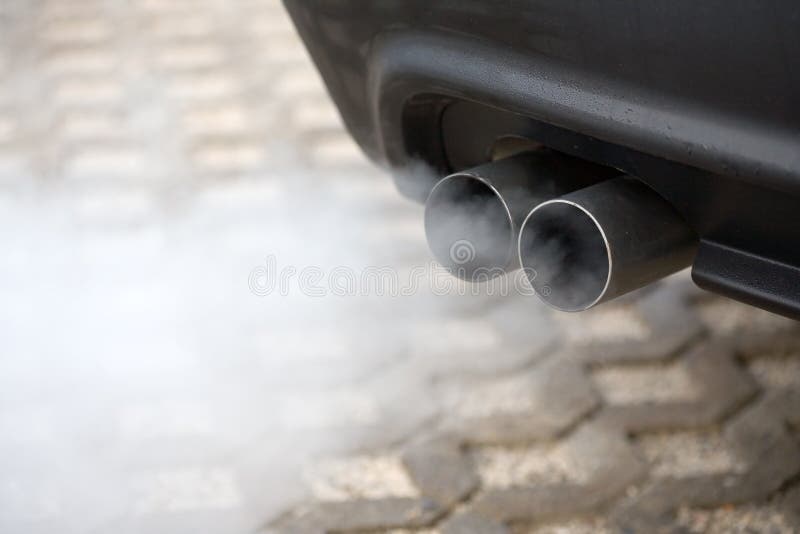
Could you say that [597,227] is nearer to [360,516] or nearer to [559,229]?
[559,229]

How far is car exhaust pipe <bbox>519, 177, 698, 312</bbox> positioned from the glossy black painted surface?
0.03 meters

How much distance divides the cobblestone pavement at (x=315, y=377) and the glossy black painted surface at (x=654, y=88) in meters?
0.60

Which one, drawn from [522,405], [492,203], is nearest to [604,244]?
[492,203]

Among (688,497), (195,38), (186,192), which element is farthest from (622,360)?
(195,38)

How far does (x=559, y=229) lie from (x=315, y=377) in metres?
0.79

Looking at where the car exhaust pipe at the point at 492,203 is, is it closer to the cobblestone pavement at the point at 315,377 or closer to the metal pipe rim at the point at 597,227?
the metal pipe rim at the point at 597,227

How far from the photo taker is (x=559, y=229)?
4.01 ft

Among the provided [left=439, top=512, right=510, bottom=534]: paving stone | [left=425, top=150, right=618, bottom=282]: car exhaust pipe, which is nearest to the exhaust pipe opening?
[left=425, top=150, right=618, bottom=282]: car exhaust pipe

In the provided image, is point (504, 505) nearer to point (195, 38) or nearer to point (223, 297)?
point (223, 297)

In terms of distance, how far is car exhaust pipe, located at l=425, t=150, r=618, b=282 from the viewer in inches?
48.1

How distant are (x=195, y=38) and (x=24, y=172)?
39.2 inches

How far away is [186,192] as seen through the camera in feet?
8.35

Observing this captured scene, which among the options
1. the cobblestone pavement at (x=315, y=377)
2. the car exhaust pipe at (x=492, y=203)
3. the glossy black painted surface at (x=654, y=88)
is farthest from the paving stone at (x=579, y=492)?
the glossy black painted surface at (x=654, y=88)

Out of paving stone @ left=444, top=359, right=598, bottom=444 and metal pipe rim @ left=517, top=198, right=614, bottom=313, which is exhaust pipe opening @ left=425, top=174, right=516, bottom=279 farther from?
paving stone @ left=444, top=359, right=598, bottom=444
